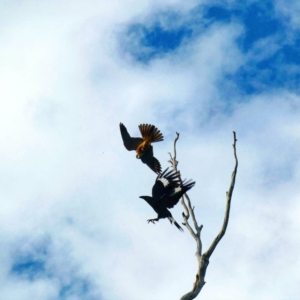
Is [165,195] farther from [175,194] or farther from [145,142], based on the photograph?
[145,142]

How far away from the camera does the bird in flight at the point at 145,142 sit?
1341 cm

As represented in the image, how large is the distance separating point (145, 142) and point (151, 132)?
0.39 meters

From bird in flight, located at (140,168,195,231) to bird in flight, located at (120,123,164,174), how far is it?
3.71 metres

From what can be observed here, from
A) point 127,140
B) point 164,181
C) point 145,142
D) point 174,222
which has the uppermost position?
point 127,140

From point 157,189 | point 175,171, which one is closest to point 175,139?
point 175,171

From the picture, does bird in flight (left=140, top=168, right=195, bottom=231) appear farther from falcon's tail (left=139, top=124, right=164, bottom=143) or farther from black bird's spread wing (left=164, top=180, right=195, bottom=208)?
falcon's tail (left=139, top=124, right=164, bottom=143)

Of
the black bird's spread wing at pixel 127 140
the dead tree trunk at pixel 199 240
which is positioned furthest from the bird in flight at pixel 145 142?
the dead tree trunk at pixel 199 240

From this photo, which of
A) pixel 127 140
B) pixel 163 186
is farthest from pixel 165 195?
pixel 127 140

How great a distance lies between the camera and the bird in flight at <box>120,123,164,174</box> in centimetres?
1341

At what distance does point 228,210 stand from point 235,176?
2.10 ft

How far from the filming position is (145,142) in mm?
13703

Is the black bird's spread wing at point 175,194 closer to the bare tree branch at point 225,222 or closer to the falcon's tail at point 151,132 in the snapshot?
the bare tree branch at point 225,222

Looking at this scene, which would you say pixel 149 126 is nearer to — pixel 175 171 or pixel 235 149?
pixel 175 171

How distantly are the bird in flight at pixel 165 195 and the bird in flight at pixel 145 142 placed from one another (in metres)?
3.71
